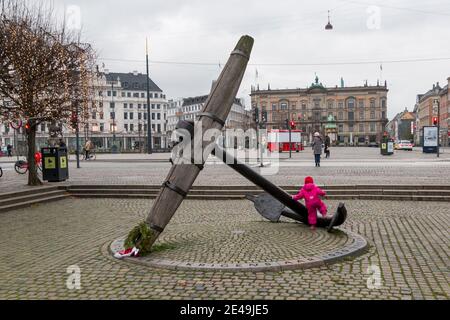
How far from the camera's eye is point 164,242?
25.1 ft

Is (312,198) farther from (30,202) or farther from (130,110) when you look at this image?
(130,110)

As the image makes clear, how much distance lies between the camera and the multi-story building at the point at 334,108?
379 ft

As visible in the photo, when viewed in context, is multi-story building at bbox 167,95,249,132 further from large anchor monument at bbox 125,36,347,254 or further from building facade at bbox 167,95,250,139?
large anchor monument at bbox 125,36,347,254

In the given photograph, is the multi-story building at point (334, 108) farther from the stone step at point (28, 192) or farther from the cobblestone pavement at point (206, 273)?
the cobblestone pavement at point (206, 273)

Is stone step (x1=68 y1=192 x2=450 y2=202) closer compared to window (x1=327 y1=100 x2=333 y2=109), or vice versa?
stone step (x1=68 y1=192 x2=450 y2=202)

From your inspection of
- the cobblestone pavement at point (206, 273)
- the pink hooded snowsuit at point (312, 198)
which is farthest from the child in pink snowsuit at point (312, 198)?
the cobblestone pavement at point (206, 273)

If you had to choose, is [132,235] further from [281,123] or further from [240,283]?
[281,123]

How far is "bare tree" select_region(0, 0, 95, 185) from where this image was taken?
14.0 meters

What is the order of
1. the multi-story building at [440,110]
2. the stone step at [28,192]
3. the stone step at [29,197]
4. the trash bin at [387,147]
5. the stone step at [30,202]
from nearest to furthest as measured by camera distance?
the stone step at [30,202] < the stone step at [29,197] < the stone step at [28,192] < the trash bin at [387,147] < the multi-story building at [440,110]

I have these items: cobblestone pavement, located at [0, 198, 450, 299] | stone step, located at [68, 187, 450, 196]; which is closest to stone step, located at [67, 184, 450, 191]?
stone step, located at [68, 187, 450, 196]

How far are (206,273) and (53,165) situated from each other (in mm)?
13449

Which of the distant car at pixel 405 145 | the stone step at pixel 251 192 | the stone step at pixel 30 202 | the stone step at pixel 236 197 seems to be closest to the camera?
the stone step at pixel 30 202

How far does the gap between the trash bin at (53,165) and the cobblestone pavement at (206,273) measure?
702 centimetres

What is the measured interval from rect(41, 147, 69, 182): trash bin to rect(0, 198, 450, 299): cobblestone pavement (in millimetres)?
7022
